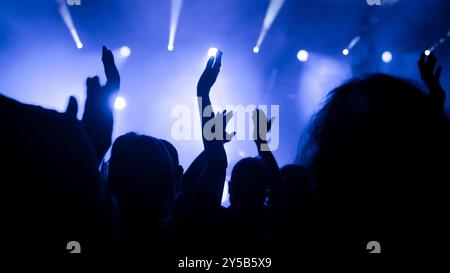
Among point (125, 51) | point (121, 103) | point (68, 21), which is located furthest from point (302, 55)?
point (68, 21)

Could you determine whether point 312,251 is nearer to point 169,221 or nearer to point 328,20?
point 169,221

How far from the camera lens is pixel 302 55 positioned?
8055mm

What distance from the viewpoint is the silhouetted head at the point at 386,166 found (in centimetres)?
73

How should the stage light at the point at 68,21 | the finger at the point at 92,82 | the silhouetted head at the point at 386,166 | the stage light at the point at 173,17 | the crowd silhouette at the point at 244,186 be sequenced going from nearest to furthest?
the crowd silhouette at the point at 244,186, the silhouetted head at the point at 386,166, the finger at the point at 92,82, the stage light at the point at 68,21, the stage light at the point at 173,17

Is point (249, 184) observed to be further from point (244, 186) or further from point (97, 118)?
point (97, 118)

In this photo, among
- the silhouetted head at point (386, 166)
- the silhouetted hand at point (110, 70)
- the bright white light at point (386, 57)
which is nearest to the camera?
the silhouetted head at point (386, 166)

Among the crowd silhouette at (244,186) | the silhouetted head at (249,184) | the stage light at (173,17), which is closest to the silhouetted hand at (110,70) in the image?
the crowd silhouette at (244,186)

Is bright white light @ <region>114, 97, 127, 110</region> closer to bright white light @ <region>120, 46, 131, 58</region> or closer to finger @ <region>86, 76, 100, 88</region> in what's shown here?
bright white light @ <region>120, 46, 131, 58</region>

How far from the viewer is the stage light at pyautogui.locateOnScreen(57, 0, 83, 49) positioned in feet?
19.9

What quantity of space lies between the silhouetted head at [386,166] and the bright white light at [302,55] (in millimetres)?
7560

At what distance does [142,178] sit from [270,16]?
6.41 m

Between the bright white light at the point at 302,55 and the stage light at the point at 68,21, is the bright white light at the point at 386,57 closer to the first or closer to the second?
the bright white light at the point at 302,55

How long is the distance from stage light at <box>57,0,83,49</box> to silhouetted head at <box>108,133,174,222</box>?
608 centimetres

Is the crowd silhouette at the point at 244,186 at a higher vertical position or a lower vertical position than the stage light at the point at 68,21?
lower
